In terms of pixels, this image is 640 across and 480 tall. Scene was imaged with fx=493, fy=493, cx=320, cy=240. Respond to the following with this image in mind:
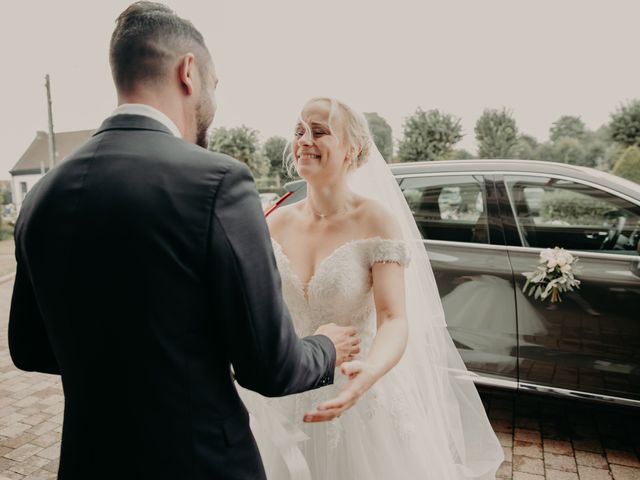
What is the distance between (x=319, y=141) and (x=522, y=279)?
206 centimetres

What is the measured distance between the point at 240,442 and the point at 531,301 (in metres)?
2.72

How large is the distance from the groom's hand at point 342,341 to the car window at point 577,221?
98.3 inches

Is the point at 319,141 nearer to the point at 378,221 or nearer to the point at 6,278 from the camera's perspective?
the point at 378,221

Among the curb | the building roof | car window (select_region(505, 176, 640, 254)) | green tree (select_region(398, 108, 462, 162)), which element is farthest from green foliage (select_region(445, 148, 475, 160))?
the building roof

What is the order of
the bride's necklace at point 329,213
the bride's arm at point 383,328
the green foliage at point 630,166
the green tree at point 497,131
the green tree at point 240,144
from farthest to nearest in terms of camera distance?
1. the green tree at point 240,144
2. the green tree at point 497,131
3. the green foliage at point 630,166
4. the bride's necklace at point 329,213
5. the bride's arm at point 383,328

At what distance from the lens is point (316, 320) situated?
6.90 feet

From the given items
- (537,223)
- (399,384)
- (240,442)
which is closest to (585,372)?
(537,223)

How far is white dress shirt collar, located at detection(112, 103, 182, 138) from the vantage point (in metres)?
1.17

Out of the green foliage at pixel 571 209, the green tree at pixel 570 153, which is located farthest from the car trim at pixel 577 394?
the green tree at pixel 570 153

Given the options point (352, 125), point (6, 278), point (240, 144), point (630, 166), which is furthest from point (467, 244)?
point (240, 144)

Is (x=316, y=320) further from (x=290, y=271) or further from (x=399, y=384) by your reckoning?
(x=399, y=384)

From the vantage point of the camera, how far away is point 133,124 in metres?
1.15

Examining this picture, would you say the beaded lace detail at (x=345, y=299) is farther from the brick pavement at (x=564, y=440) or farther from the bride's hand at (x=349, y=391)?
the brick pavement at (x=564, y=440)

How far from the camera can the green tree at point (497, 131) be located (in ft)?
142
